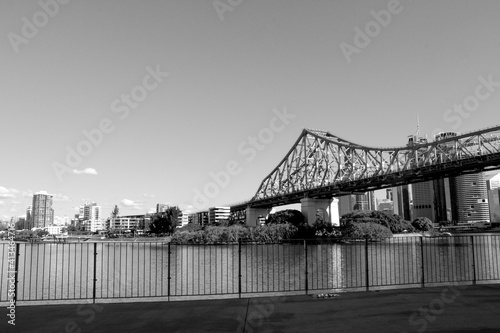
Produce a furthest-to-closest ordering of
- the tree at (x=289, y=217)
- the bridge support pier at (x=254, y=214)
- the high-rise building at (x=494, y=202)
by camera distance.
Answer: the high-rise building at (x=494, y=202)
the bridge support pier at (x=254, y=214)
the tree at (x=289, y=217)

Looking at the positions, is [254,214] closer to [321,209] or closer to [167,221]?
[321,209]

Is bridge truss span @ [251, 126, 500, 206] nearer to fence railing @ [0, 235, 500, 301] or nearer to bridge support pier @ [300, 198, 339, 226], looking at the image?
bridge support pier @ [300, 198, 339, 226]

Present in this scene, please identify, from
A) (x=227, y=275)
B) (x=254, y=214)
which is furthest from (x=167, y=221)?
(x=227, y=275)

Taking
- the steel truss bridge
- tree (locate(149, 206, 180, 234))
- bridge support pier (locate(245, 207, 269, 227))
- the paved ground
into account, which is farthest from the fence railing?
tree (locate(149, 206, 180, 234))

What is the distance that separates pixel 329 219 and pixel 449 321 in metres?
76.8

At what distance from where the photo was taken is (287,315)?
7.82 m

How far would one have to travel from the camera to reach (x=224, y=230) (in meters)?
74.0

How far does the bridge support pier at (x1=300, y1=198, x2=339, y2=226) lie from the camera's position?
8181 cm

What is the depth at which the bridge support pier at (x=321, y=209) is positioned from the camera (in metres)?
81.8

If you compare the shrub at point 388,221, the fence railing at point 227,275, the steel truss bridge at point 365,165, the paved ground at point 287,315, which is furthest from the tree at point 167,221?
the paved ground at point 287,315

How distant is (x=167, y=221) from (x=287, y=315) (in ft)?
404

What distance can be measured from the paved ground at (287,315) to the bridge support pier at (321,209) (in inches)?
2834

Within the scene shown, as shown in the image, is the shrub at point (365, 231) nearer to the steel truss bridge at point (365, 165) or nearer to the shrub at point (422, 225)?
the steel truss bridge at point (365, 165)

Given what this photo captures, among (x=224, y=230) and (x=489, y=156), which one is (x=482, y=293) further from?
(x=224, y=230)
